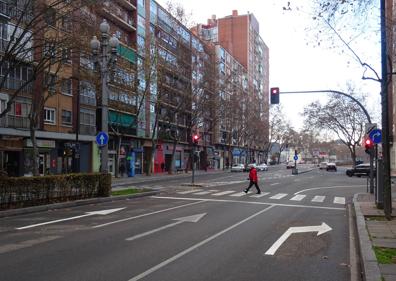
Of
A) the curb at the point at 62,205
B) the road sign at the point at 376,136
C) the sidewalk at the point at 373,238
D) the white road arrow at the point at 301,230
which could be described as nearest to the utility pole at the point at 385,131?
the sidewalk at the point at 373,238

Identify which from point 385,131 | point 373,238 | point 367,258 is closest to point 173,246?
point 367,258

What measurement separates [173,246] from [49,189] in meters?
9.21

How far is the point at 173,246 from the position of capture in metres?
9.75

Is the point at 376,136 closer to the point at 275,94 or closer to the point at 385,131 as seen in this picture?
the point at 385,131

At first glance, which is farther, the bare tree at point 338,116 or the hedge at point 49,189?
the bare tree at point 338,116

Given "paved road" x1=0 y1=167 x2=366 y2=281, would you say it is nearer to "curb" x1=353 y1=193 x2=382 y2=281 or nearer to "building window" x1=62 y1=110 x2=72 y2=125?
"curb" x1=353 y1=193 x2=382 y2=281

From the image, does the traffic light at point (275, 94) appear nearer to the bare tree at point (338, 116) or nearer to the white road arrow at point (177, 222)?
the white road arrow at point (177, 222)

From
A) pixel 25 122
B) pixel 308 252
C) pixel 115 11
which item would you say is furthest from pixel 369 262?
pixel 25 122

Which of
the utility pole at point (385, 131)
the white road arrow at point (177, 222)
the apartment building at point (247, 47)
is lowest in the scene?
the white road arrow at point (177, 222)

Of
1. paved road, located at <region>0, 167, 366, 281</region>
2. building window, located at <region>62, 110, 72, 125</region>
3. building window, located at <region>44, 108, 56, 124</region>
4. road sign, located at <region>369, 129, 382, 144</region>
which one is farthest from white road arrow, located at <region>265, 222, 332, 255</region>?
building window, located at <region>62, 110, 72, 125</region>

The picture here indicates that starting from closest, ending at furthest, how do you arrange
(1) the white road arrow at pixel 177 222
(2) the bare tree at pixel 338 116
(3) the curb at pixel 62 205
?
(1) the white road arrow at pixel 177 222 → (3) the curb at pixel 62 205 → (2) the bare tree at pixel 338 116

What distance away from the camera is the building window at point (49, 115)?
41.5 metres

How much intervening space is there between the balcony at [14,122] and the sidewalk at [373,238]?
28.2 metres

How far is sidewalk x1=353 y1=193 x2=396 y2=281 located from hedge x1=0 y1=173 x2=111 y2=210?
10.6 m
